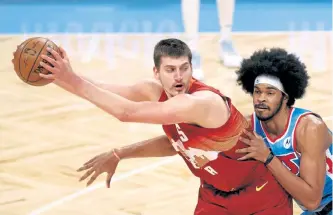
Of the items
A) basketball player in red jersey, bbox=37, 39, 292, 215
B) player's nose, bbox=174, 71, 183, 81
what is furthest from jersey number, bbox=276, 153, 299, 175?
player's nose, bbox=174, 71, 183, 81

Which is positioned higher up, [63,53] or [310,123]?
[63,53]

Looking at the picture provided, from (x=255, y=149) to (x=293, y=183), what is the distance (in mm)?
283

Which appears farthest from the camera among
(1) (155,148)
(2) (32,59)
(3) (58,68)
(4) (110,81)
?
(4) (110,81)

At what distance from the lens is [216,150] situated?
448 centimetres

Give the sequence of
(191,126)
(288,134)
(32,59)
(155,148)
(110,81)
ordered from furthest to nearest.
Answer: (110,81) < (155,148) < (288,134) < (191,126) < (32,59)

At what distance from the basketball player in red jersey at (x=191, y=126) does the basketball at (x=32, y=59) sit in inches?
5.2

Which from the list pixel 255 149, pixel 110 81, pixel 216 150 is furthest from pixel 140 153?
pixel 110 81

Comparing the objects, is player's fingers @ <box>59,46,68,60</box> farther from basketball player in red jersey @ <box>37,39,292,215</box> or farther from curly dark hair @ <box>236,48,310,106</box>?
curly dark hair @ <box>236,48,310,106</box>

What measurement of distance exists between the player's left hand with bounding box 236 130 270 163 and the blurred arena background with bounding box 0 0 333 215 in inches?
48.1

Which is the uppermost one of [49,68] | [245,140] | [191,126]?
[49,68]

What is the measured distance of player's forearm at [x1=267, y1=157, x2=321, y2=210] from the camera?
452 cm

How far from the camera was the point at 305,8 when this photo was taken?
11.7 metres

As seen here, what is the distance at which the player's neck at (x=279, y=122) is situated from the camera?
4684mm

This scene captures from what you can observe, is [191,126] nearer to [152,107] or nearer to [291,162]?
[152,107]
